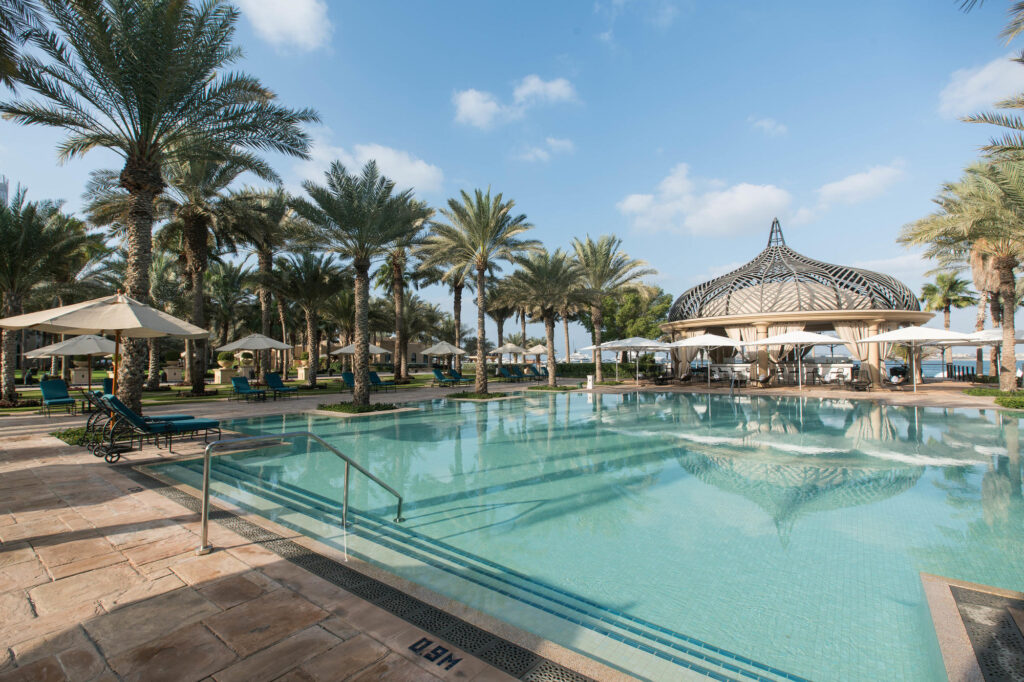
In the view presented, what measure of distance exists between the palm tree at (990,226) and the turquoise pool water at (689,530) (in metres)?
7.29

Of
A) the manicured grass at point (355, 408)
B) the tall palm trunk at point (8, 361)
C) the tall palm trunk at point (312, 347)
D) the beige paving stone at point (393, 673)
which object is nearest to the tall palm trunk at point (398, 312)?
the tall palm trunk at point (312, 347)

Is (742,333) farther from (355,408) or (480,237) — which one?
(355,408)

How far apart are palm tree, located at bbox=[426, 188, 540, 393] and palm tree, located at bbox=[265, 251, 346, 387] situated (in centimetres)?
682

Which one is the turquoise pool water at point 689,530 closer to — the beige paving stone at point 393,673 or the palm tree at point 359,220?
the beige paving stone at point 393,673

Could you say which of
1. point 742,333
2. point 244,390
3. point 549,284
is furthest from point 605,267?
point 244,390

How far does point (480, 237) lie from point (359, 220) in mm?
5881

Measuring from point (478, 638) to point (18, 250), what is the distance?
798 inches

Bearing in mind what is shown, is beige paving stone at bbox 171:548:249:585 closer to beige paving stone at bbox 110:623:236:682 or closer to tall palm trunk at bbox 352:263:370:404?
beige paving stone at bbox 110:623:236:682

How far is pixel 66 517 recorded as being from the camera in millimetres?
4574

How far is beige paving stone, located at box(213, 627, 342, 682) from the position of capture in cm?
228

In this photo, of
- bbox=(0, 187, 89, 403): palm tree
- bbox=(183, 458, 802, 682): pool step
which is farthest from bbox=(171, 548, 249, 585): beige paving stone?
bbox=(0, 187, 89, 403): palm tree

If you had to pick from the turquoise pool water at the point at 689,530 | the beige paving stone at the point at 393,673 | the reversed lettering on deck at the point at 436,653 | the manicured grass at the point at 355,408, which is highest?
the beige paving stone at the point at 393,673

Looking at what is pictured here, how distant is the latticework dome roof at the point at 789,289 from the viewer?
25.2m

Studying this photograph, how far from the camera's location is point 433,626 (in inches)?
110
